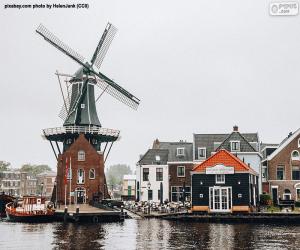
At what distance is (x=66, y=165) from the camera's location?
55.5 metres

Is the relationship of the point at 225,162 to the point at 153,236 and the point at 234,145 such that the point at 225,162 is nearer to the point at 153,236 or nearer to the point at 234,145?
the point at 234,145

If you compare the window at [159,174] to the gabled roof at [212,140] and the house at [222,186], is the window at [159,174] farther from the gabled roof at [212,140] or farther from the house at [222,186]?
the house at [222,186]

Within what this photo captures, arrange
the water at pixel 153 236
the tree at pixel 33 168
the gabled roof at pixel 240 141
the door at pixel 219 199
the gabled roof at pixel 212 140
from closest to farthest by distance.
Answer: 1. the water at pixel 153 236
2. the door at pixel 219 199
3. the gabled roof at pixel 240 141
4. the gabled roof at pixel 212 140
5. the tree at pixel 33 168

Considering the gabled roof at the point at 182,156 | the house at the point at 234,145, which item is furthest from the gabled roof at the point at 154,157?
the house at the point at 234,145

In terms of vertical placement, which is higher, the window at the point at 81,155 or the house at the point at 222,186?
the window at the point at 81,155

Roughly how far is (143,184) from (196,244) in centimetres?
3637

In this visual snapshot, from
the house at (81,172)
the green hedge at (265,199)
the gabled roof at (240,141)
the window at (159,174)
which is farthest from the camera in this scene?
the window at (159,174)

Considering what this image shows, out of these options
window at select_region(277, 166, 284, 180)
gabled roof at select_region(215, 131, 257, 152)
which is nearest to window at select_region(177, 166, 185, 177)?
gabled roof at select_region(215, 131, 257, 152)

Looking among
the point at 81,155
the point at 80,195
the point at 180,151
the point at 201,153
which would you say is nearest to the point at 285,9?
the point at 201,153

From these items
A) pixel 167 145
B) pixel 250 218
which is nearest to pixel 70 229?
pixel 250 218

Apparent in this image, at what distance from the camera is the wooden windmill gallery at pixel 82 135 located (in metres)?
59.0

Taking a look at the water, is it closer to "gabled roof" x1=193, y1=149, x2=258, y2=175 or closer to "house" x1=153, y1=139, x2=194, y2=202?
"gabled roof" x1=193, y1=149, x2=258, y2=175

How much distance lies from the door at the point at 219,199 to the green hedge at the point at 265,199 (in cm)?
952

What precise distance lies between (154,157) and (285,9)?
46191 mm
